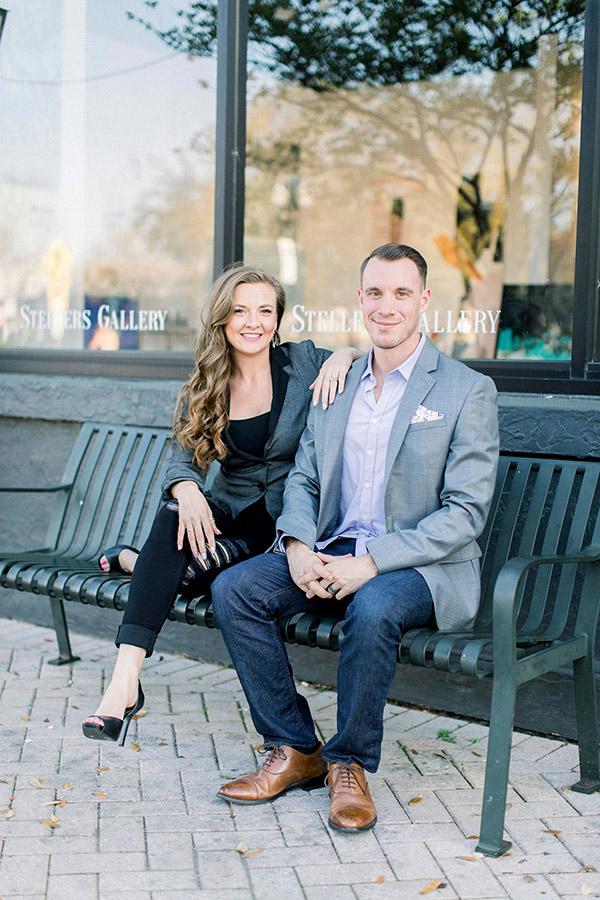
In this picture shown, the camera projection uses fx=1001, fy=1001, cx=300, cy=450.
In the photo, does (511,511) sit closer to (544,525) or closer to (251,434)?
(544,525)

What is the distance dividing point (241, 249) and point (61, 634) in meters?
1.96

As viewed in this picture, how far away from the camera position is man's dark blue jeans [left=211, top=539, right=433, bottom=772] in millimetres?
2822

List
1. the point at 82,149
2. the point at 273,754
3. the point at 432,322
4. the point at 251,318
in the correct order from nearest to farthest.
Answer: the point at 273,754 < the point at 251,318 < the point at 432,322 < the point at 82,149

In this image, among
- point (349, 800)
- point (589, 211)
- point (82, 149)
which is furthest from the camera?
point (82, 149)

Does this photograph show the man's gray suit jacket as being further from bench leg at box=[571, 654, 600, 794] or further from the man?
bench leg at box=[571, 654, 600, 794]

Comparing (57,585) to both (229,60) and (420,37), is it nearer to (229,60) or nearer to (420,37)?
(229,60)

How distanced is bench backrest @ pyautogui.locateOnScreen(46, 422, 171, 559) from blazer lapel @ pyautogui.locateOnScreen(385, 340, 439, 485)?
1459mm

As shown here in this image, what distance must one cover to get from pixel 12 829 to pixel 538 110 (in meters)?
5.29

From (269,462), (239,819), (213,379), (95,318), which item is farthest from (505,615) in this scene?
(95,318)

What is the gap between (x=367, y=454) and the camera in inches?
128

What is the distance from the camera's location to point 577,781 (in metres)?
3.22

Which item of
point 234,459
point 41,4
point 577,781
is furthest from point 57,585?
point 41,4

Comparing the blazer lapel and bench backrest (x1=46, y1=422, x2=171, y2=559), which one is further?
bench backrest (x1=46, y1=422, x2=171, y2=559)

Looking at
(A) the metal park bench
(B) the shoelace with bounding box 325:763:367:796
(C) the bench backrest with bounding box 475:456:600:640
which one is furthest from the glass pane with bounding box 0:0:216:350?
(B) the shoelace with bounding box 325:763:367:796
